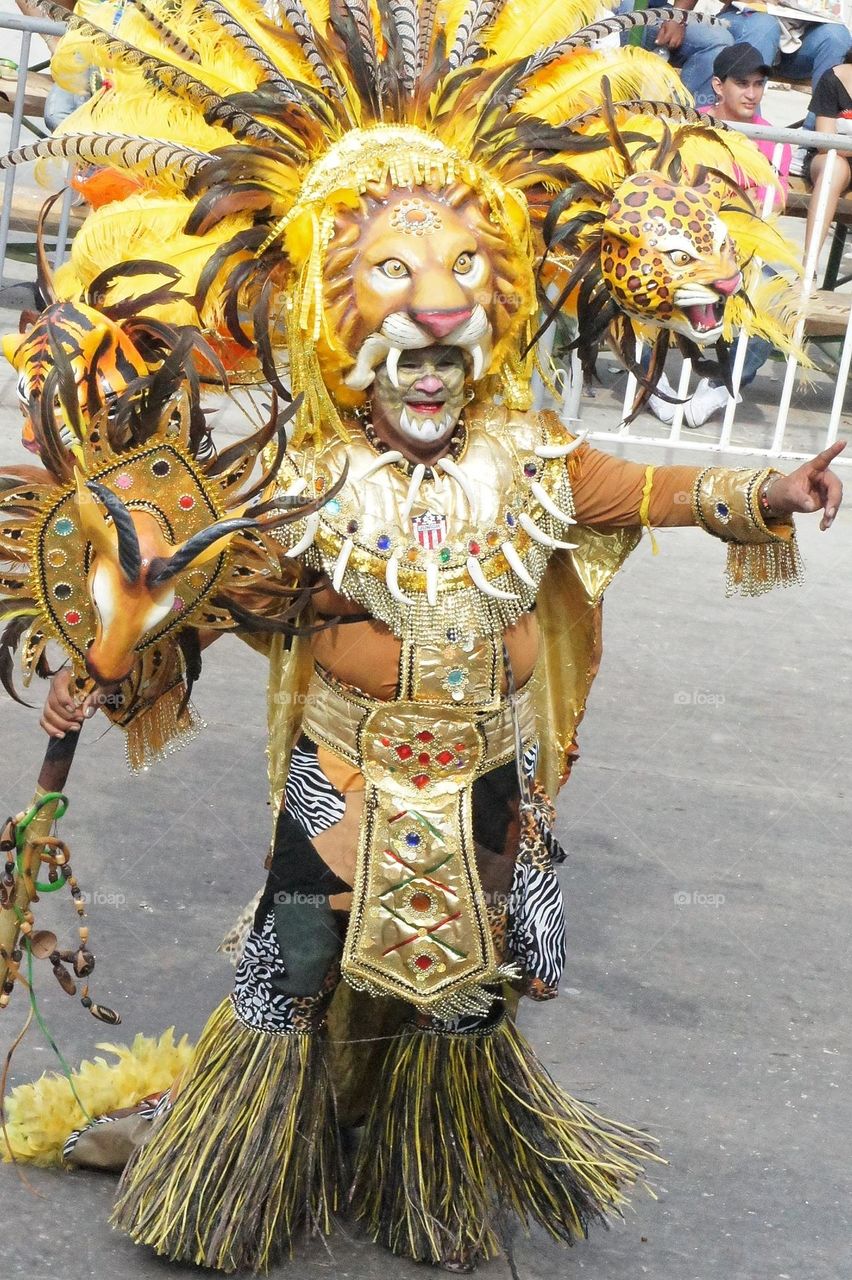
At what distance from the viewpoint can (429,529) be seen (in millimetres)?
3178

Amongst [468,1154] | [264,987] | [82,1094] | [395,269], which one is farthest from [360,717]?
[82,1094]

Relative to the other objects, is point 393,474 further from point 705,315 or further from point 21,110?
point 21,110

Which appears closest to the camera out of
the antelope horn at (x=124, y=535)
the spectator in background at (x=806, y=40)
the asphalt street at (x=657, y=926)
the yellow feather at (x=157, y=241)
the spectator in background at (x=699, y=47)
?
the antelope horn at (x=124, y=535)

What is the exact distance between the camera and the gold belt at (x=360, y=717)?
3209 mm

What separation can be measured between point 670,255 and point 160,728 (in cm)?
115

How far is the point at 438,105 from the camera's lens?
3160mm

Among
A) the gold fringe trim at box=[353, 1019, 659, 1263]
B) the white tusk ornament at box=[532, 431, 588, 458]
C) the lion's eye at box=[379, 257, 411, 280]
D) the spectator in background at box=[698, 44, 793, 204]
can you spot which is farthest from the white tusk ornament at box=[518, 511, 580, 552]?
the spectator in background at box=[698, 44, 793, 204]

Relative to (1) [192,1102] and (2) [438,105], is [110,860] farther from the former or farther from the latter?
(2) [438,105]

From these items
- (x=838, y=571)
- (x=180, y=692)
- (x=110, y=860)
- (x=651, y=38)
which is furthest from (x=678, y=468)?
(x=651, y=38)

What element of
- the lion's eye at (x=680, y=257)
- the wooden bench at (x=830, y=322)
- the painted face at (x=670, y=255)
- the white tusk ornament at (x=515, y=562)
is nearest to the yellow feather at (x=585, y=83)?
the painted face at (x=670, y=255)

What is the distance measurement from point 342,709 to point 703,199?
1.04m

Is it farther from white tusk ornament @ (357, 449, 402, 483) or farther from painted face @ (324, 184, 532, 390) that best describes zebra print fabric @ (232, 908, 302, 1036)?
painted face @ (324, 184, 532, 390)

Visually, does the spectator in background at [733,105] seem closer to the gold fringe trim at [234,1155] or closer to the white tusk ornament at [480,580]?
the white tusk ornament at [480,580]

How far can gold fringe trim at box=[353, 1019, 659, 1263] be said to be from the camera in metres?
3.44
